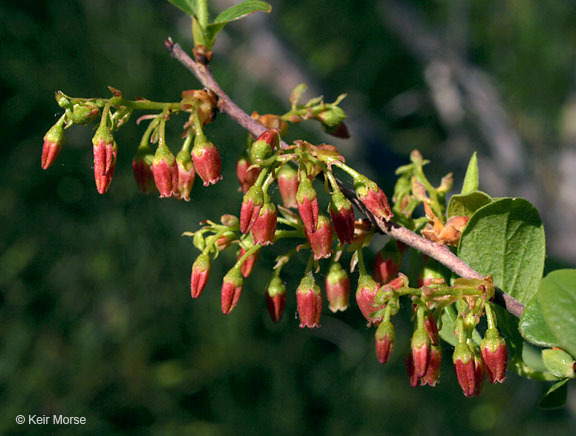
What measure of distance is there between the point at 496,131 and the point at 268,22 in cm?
100

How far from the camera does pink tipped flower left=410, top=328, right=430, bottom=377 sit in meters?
0.50

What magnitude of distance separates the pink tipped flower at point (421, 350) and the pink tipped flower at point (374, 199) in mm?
105

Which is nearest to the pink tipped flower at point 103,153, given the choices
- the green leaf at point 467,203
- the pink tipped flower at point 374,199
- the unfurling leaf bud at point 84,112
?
the unfurling leaf bud at point 84,112

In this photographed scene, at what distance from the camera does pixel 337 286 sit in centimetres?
62

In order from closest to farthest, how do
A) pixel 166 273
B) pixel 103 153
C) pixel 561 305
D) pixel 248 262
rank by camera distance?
pixel 561 305 < pixel 103 153 < pixel 248 262 < pixel 166 273

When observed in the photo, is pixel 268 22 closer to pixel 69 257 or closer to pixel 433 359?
pixel 69 257

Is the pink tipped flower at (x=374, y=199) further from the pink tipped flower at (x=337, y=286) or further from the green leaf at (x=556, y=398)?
the green leaf at (x=556, y=398)

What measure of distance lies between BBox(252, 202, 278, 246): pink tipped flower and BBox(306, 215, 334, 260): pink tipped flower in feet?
0.12

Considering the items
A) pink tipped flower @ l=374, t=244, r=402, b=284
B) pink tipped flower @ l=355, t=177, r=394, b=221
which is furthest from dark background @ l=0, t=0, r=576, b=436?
pink tipped flower @ l=355, t=177, r=394, b=221

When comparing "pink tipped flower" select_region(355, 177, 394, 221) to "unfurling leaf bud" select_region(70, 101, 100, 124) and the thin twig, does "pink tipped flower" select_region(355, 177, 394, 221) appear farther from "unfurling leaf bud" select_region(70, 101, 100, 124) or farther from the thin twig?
"unfurling leaf bud" select_region(70, 101, 100, 124)

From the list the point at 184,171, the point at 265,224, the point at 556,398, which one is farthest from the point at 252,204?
the point at 556,398

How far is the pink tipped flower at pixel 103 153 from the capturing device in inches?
20.1

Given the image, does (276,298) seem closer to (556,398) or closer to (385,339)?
(385,339)

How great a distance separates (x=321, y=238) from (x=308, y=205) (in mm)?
36
